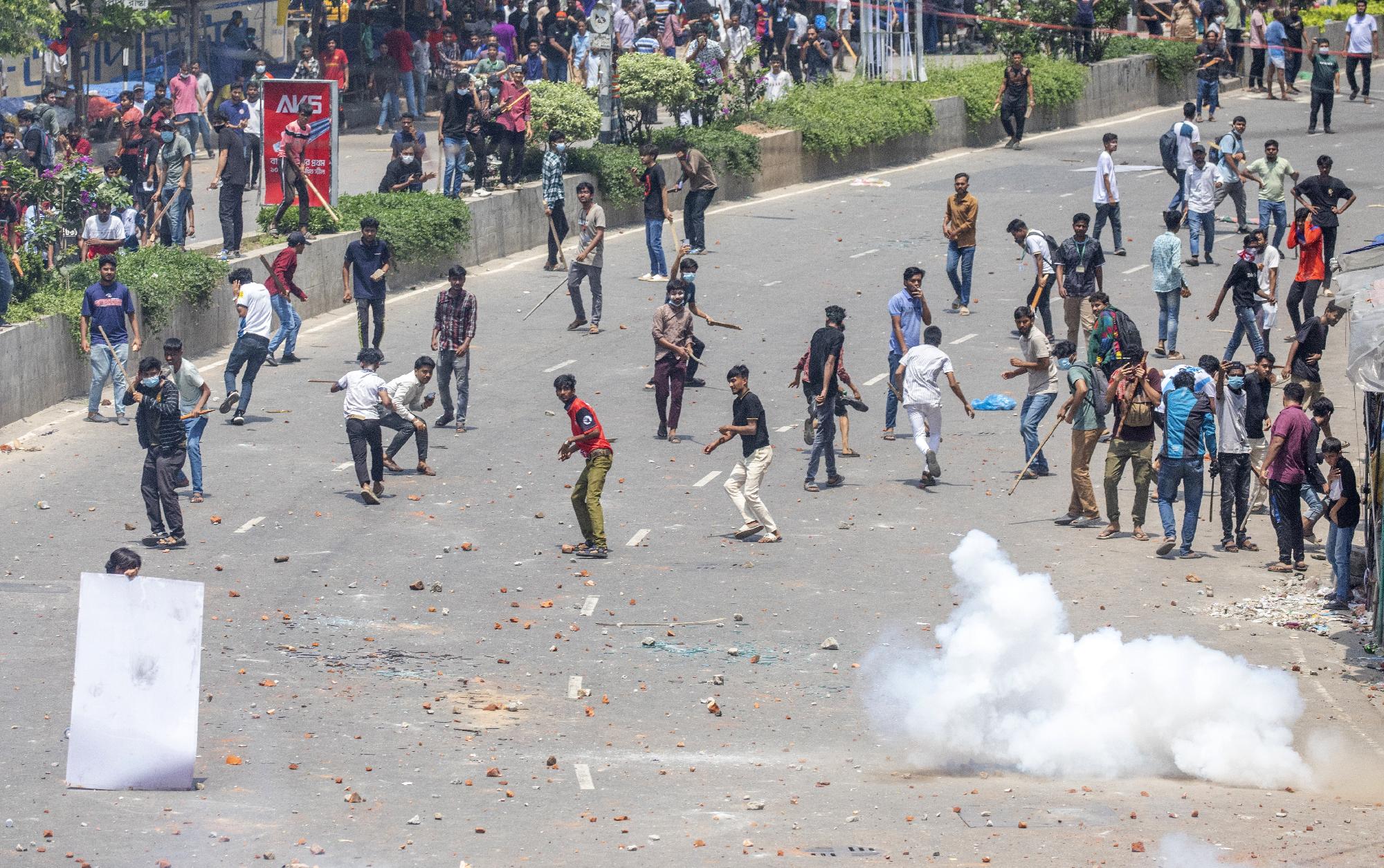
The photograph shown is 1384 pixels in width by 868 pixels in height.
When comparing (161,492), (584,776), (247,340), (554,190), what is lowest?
(584,776)

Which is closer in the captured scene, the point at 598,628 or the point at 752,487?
the point at 598,628

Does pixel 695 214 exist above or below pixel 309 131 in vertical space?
below

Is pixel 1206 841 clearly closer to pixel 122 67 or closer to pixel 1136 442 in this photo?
pixel 1136 442

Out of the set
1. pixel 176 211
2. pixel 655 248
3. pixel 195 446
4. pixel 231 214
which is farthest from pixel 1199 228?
pixel 195 446

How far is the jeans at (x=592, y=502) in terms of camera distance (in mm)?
15445

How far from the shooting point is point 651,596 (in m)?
14.6

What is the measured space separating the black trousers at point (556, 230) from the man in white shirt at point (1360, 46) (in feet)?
62.6

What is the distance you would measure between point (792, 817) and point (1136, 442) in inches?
277

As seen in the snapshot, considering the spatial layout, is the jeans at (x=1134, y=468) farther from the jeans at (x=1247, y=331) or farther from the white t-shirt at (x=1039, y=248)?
the white t-shirt at (x=1039, y=248)

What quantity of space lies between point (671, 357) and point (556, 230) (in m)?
7.50

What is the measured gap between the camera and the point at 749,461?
16.1 m

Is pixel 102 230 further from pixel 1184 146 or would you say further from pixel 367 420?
pixel 1184 146

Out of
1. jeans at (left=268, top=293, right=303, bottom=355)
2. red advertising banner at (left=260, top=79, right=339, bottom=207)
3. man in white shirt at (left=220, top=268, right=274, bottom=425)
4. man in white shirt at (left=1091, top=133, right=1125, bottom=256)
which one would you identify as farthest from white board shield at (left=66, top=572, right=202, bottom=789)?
man in white shirt at (left=1091, top=133, right=1125, bottom=256)

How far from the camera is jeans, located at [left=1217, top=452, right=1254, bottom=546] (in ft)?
52.3
